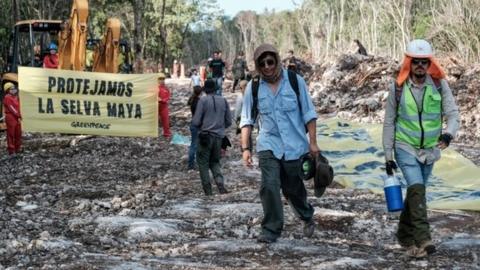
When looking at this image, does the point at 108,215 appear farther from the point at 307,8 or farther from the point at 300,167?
the point at 307,8

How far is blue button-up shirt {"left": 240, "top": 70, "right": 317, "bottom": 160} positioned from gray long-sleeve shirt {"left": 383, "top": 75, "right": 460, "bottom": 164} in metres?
0.64

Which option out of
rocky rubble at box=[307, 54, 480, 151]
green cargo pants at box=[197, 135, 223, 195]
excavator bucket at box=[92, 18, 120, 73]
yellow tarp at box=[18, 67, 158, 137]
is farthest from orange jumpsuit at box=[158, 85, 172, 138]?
green cargo pants at box=[197, 135, 223, 195]

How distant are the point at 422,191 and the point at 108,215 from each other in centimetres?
345

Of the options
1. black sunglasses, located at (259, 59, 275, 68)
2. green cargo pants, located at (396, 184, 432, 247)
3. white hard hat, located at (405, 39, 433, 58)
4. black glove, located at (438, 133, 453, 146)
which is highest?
white hard hat, located at (405, 39, 433, 58)

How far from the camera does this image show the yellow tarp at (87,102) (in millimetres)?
14406

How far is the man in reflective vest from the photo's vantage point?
609 cm

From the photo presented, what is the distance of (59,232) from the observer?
22.9 ft

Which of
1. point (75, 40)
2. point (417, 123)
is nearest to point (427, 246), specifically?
point (417, 123)

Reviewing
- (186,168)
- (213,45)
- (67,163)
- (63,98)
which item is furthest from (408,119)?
(213,45)

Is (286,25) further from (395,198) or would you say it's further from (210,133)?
(395,198)

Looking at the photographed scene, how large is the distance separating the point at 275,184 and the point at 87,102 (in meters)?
9.07

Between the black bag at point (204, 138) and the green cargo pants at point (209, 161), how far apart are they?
0.02 meters

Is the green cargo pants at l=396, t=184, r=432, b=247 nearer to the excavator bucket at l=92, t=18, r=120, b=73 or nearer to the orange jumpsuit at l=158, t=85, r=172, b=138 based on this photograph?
the orange jumpsuit at l=158, t=85, r=172, b=138

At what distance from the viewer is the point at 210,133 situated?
1022 cm
